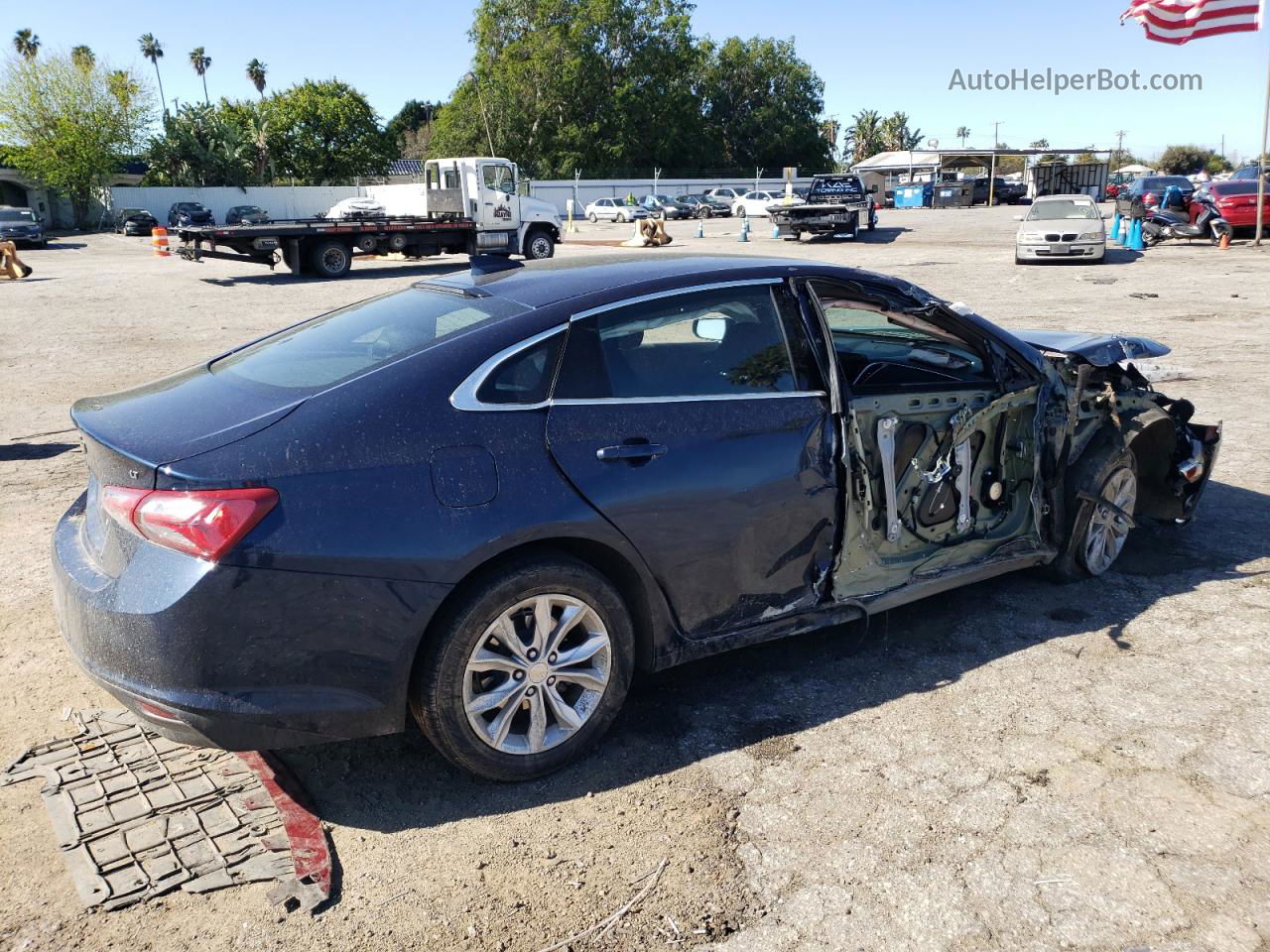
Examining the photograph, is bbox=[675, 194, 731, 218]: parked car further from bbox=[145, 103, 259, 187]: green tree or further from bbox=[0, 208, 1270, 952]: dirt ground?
bbox=[0, 208, 1270, 952]: dirt ground

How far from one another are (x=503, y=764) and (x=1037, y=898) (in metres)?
1.62

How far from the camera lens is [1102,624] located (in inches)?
177

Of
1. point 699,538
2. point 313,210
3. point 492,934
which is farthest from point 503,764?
point 313,210

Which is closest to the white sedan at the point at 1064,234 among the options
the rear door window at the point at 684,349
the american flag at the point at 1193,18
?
the american flag at the point at 1193,18

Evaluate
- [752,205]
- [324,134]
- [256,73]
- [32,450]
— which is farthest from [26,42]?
[32,450]

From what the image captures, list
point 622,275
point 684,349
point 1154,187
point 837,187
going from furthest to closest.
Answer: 1. point 1154,187
2. point 837,187
3. point 622,275
4. point 684,349

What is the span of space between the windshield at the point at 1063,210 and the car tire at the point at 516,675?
2268 cm

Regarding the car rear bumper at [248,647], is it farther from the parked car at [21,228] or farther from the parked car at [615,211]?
the parked car at [615,211]

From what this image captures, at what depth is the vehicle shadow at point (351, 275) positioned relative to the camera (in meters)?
22.4

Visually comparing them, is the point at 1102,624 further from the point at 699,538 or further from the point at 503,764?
the point at 503,764

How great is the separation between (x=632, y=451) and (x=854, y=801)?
4.36 ft

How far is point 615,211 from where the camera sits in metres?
54.9

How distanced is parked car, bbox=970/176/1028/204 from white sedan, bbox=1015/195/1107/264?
3709 centimetres

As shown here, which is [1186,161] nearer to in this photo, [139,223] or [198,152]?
[198,152]
